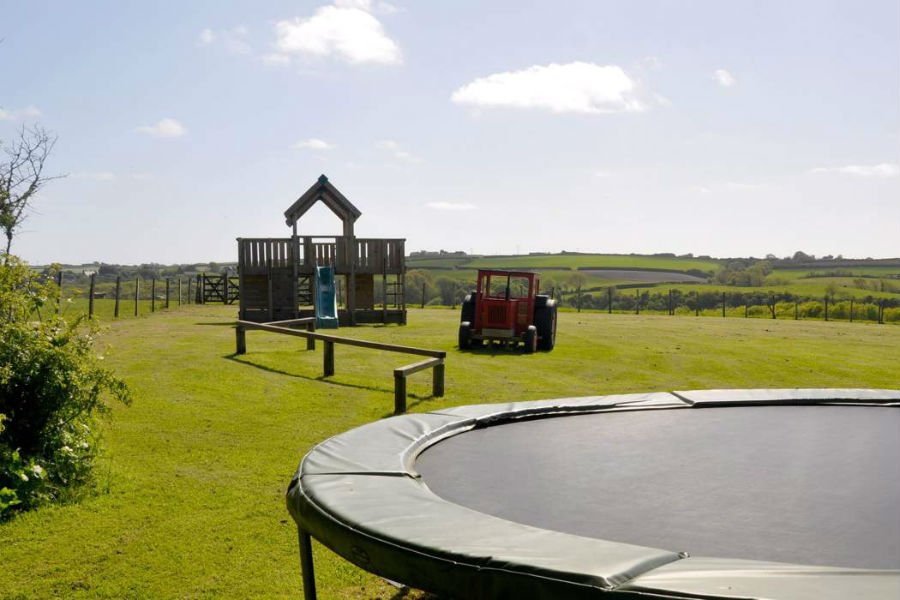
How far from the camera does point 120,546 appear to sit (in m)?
4.38

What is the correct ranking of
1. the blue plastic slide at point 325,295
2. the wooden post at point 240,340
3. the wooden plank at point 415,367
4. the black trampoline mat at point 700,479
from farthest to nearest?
the blue plastic slide at point 325,295 < the wooden post at point 240,340 < the wooden plank at point 415,367 < the black trampoline mat at point 700,479

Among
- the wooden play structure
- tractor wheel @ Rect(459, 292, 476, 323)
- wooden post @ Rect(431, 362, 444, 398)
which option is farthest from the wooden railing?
wooden post @ Rect(431, 362, 444, 398)

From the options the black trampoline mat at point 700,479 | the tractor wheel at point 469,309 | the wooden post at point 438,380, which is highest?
the tractor wheel at point 469,309

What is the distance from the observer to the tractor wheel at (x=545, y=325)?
14.5 metres

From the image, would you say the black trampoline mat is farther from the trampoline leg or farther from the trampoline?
the trampoline leg

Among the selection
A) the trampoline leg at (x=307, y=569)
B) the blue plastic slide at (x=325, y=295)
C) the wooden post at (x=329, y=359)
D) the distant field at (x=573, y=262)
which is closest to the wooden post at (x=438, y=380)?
the wooden post at (x=329, y=359)

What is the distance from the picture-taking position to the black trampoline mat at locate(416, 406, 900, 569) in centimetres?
252

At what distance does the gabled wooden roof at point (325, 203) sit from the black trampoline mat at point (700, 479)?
658 inches

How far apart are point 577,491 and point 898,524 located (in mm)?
1147

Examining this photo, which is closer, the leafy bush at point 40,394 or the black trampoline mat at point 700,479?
the black trampoline mat at point 700,479

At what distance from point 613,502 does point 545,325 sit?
11.6 meters

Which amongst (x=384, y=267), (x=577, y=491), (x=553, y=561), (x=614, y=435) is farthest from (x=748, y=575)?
(x=384, y=267)

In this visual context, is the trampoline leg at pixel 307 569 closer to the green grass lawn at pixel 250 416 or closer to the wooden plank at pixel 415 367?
the green grass lawn at pixel 250 416

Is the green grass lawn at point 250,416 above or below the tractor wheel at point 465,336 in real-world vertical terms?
below
